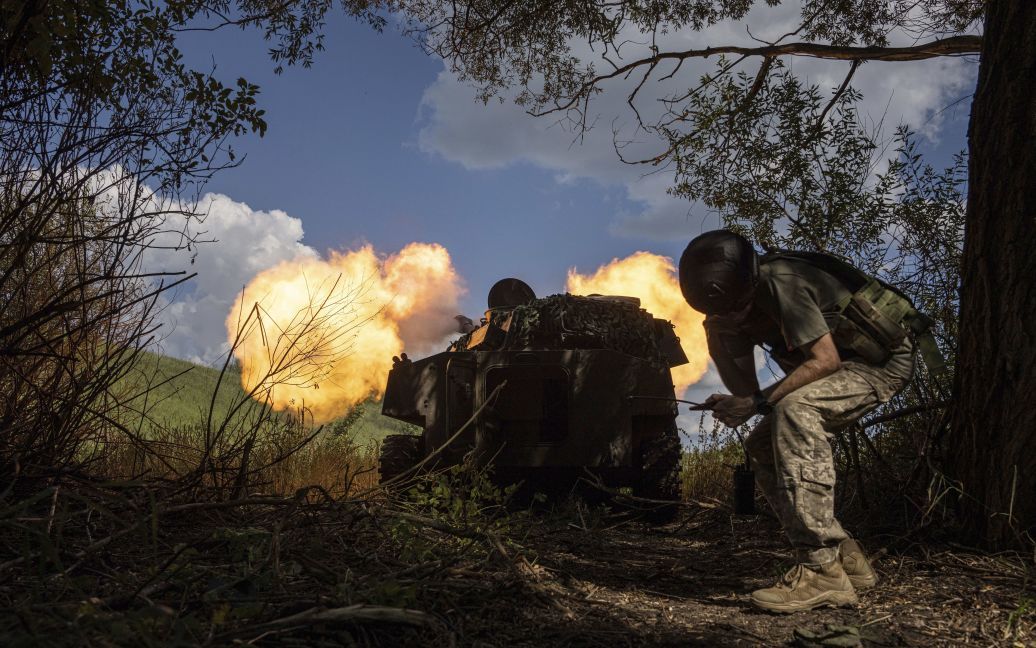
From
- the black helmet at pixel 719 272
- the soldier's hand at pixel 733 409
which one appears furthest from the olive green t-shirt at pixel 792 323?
the soldier's hand at pixel 733 409

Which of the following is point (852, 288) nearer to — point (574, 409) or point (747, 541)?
point (747, 541)

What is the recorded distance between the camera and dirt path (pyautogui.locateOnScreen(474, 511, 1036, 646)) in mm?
3395

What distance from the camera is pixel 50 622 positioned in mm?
2365

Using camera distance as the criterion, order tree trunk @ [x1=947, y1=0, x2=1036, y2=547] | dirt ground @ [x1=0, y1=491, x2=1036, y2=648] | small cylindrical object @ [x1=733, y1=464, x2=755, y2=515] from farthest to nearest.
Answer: small cylindrical object @ [x1=733, y1=464, x2=755, y2=515] < tree trunk @ [x1=947, y1=0, x2=1036, y2=547] < dirt ground @ [x1=0, y1=491, x2=1036, y2=648]

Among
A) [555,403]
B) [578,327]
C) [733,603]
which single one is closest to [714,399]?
[733,603]

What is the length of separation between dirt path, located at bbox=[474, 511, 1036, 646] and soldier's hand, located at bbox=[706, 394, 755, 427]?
34.0 inches

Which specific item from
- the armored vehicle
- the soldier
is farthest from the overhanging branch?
the soldier

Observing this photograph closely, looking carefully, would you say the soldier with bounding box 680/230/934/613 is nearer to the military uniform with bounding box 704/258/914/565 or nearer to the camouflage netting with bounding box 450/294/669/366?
the military uniform with bounding box 704/258/914/565

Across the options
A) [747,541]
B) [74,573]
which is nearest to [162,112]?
[74,573]

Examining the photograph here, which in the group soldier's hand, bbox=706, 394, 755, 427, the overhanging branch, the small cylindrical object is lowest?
the small cylindrical object

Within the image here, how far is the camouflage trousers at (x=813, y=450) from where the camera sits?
3.90 meters

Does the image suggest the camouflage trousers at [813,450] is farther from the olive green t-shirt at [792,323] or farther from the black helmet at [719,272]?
the black helmet at [719,272]

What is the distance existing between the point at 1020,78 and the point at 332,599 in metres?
4.37

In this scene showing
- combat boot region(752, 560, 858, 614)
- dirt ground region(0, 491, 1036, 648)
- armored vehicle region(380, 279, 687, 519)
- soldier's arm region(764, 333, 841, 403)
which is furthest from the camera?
armored vehicle region(380, 279, 687, 519)
